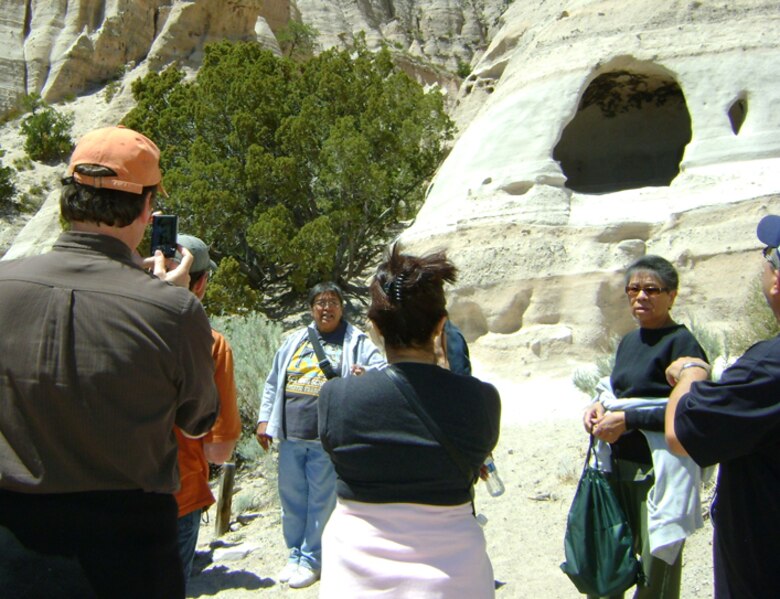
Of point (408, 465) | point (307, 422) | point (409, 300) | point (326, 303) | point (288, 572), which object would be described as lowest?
point (288, 572)

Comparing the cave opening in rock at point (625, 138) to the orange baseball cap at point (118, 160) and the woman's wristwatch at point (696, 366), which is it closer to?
the woman's wristwatch at point (696, 366)

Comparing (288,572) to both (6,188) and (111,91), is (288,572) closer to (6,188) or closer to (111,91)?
(6,188)

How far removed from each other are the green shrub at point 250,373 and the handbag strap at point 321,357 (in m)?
2.99

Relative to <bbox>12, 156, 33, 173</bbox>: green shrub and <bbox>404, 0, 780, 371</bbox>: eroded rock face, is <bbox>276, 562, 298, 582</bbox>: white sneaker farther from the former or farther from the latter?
<bbox>12, 156, 33, 173</bbox>: green shrub

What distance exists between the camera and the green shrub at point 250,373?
7062 millimetres

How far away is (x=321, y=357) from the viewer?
4.06 m

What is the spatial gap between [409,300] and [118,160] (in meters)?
0.79

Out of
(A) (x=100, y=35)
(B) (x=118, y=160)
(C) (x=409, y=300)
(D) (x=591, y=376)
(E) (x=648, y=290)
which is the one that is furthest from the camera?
(A) (x=100, y=35)

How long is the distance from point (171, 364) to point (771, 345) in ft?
4.69

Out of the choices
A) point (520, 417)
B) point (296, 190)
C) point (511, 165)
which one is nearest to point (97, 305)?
point (520, 417)

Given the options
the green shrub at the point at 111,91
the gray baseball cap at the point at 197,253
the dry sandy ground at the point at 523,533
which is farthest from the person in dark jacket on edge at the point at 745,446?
the green shrub at the point at 111,91

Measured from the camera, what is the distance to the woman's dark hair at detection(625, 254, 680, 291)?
3.07 metres

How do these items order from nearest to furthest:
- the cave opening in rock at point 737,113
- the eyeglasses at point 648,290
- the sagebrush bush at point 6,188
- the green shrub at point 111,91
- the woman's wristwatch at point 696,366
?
1. the woman's wristwatch at point 696,366
2. the eyeglasses at point 648,290
3. the cave opening in rock at point 737,113
4. the sagebrush bush at point 6,188
5. the green shrub at point 111,91

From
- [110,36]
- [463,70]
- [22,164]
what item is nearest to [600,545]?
[22,164]
